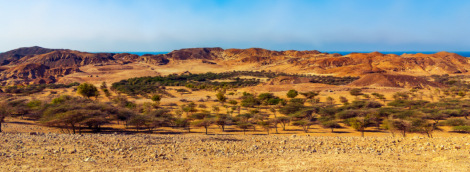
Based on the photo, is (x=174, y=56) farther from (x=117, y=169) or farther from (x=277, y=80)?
→ (x=117, y=169)

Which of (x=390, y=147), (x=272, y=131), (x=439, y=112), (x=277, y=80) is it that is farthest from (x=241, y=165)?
(x=277, y=80)

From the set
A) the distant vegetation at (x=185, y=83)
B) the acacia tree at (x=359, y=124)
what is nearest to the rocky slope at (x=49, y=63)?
the distant vegetation at (x=185, y=83)

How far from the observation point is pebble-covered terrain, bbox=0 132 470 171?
930 centimetres

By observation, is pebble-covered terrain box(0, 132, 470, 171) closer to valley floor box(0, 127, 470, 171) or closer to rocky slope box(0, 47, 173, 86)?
valley floor box(0, 127, 470, 171)

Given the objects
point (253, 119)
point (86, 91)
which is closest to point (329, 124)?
point (253, 119)

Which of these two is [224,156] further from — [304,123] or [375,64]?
[375,64]

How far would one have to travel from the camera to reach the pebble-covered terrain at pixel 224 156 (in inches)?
366

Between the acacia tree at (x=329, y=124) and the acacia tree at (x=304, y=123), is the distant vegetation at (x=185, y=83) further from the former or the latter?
the acacia tree at (x=329, y=124)

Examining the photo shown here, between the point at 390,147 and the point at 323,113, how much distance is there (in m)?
15.6

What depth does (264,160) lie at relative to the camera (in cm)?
1040

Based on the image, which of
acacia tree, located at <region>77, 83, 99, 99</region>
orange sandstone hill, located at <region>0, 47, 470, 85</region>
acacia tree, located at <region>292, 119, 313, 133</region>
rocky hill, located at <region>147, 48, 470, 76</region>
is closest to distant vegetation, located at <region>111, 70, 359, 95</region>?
acacia tree, located at <region>77, 83, 99, 99</region>

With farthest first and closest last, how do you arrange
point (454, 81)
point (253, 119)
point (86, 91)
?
point (454, 81) < point (86, 91) < point (253, 119)

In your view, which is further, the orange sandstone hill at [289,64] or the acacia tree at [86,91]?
the orange sandstone hill at [289,64]

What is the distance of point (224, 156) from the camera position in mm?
10969
